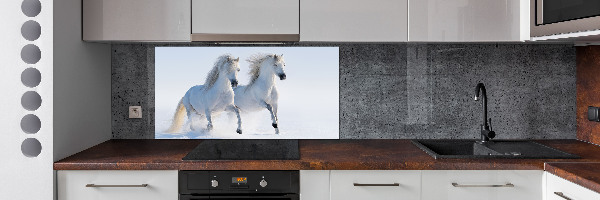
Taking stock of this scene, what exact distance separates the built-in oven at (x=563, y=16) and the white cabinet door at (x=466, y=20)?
0.31 feet

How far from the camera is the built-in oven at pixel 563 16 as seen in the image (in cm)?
199

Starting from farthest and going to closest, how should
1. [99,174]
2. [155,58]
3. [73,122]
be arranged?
[155,58], [73,122], [99,174]

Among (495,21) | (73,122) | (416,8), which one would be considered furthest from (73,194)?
(495,21)

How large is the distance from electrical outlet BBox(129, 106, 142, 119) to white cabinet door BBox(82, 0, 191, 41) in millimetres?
535

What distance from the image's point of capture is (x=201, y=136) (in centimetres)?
289

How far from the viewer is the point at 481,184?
2.18 m

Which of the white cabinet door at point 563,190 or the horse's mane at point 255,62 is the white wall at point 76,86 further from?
the white cabinet door at point 563,190

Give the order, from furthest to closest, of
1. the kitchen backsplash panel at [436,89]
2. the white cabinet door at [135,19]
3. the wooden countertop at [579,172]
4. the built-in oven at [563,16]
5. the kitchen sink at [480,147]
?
the kitchen backsplash panel at [436,89] < the kitchen sink at [480,147] < the white cabinet door at [135,19] < the built-in oven at [563,16] < the wooden countertop at [579,172]
